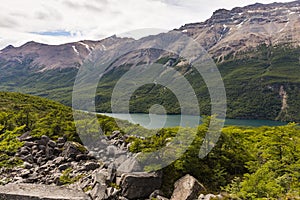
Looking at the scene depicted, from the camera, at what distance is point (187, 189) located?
20078mm

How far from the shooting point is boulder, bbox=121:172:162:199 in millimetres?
20453

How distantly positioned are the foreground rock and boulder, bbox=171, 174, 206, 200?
22.1 ft

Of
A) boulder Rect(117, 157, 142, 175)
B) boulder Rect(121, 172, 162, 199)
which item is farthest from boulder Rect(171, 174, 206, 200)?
boulder Rect(117, 157, 142, 175)

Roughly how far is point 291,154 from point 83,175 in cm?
1753

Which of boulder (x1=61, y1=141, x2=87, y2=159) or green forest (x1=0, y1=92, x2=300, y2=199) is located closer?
green forest (x1=0, y1=92, x2=300, y2=199)

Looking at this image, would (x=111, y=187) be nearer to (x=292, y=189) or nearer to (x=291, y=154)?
(x=292, y=189)

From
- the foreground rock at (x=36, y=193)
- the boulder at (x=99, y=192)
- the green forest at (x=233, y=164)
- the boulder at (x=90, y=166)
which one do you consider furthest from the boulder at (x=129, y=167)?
the foreground rock at (x=36, y=193)

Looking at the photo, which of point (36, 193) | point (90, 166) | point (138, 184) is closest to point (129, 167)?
point (138, 184)

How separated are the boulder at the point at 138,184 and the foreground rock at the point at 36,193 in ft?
13.5

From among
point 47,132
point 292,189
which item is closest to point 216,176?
point 292,189

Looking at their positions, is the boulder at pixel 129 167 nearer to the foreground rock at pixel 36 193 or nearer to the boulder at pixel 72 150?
the foreground rock at pixel 36 193

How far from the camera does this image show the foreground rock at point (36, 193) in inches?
637

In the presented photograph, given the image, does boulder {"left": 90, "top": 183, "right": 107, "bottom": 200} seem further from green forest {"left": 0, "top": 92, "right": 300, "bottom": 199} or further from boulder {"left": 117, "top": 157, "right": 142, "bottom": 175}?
green forest {"left": 0, "top": 92, "right": 300, "bottom": 199}

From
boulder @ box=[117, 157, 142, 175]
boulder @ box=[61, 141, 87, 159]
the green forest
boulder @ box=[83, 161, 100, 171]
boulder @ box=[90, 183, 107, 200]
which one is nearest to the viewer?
the green forest
